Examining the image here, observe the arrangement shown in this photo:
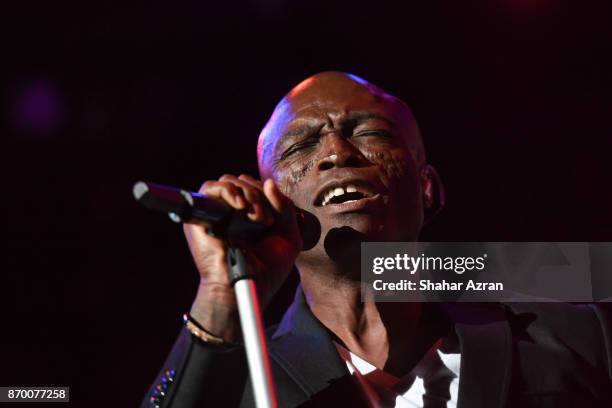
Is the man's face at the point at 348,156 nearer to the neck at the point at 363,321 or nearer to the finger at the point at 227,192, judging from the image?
the neck at the point at 363,321

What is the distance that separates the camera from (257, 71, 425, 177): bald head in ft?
7.50

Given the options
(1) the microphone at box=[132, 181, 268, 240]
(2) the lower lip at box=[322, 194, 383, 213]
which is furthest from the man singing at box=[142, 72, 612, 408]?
(1) the microphone at box=[132, 181, 268, 240]

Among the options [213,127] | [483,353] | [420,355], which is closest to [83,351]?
[213,127]

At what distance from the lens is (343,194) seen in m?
2.08

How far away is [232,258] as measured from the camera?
143 centimetres

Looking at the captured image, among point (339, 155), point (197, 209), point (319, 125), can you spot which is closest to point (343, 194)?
point (339, 155)

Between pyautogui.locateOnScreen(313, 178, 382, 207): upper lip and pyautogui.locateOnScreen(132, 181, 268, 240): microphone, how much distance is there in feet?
1.82

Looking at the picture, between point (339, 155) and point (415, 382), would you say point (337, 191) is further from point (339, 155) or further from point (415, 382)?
point (415, 382)

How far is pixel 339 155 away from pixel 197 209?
0.83 meters

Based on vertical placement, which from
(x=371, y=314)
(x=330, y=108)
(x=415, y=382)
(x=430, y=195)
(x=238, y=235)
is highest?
(x=330, y=108)

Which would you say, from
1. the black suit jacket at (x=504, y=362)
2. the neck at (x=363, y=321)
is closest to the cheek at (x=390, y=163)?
the neck at (x=363, y=321)

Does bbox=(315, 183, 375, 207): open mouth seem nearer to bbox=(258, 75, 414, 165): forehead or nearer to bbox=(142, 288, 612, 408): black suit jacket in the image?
bbox=(258, 75, 414, 165): forehead

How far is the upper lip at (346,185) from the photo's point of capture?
208cm

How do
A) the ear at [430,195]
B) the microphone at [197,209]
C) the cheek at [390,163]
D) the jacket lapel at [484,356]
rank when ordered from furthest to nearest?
the ear at [430,195] → the cheek at [390,163] → the jacket lapel at [484,356] → the microphone at [197,209]
